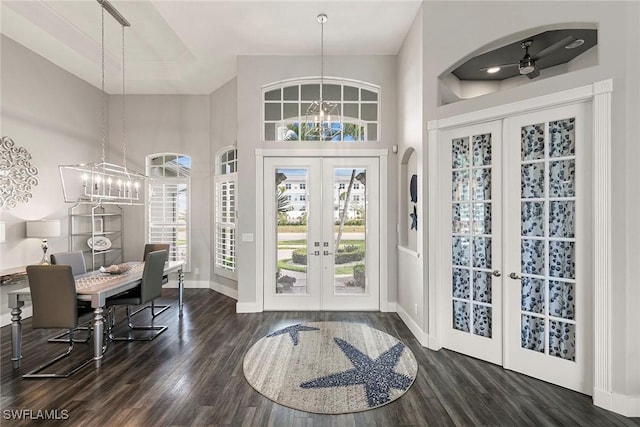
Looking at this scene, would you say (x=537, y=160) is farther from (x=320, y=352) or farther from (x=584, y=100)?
(x=320, y=352)

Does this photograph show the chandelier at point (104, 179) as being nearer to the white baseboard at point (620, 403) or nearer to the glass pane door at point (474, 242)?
the glass pane door at point (474, 242)

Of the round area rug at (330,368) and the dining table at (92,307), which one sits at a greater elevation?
the dining table at (92,307)

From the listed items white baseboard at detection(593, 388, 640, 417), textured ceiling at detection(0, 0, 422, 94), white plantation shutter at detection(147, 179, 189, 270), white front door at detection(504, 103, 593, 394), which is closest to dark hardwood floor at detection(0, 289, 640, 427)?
white baseboard at detection(593, 388, 640, 417)

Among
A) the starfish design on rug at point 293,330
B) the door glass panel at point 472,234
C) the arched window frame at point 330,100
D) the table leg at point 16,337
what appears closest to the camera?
the table leg at point 16,337

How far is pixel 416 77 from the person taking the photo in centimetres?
Result: 374

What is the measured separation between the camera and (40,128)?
4777 millimetres

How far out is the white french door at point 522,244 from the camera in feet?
8.47

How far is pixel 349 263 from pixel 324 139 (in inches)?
77.1

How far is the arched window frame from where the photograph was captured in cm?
474

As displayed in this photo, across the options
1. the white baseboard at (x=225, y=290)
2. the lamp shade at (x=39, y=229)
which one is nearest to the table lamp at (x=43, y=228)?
the lamp shade at (x=39, y=229)

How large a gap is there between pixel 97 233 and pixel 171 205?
1.33 meters

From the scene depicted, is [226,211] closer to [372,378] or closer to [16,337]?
[16,337]

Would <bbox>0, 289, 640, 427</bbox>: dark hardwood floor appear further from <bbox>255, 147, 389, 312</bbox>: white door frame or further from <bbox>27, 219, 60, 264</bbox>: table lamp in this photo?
<bbox>27, 219, 60, 264</bbox>: table lamp

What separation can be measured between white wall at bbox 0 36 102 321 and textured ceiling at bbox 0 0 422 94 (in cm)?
26
